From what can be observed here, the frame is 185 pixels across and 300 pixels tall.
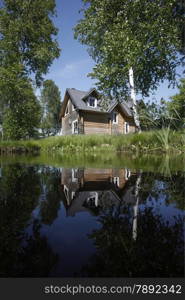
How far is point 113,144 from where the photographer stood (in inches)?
421

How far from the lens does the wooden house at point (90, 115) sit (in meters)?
20.0

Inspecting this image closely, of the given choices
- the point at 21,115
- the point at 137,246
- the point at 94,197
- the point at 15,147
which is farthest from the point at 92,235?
the point at 21,115

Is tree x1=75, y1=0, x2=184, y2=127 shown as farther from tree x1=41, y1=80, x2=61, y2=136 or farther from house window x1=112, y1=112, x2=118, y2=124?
tree x1=41, y1=80, x2=61, y2=136

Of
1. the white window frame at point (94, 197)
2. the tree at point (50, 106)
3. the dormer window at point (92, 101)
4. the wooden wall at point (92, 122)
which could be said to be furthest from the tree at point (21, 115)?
the tree at point (50, 106)

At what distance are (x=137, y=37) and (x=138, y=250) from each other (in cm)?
1075

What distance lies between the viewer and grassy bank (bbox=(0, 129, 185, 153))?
25.8ft

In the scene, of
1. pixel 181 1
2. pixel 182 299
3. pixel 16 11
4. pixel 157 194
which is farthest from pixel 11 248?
pixel 16 11

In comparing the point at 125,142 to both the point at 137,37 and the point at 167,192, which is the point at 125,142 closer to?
the point at 137,37

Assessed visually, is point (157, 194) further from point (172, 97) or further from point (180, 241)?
point (172, 97)

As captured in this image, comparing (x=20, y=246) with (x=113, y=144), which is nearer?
(x=20, y=246)

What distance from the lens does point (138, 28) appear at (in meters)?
9.30

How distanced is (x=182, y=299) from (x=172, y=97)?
33.2m

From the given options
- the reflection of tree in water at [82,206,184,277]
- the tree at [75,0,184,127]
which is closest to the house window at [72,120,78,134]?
the tree at [75,0,184,127]

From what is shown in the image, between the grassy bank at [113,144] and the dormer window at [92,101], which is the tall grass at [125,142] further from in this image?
the dormer window at [92,101]
